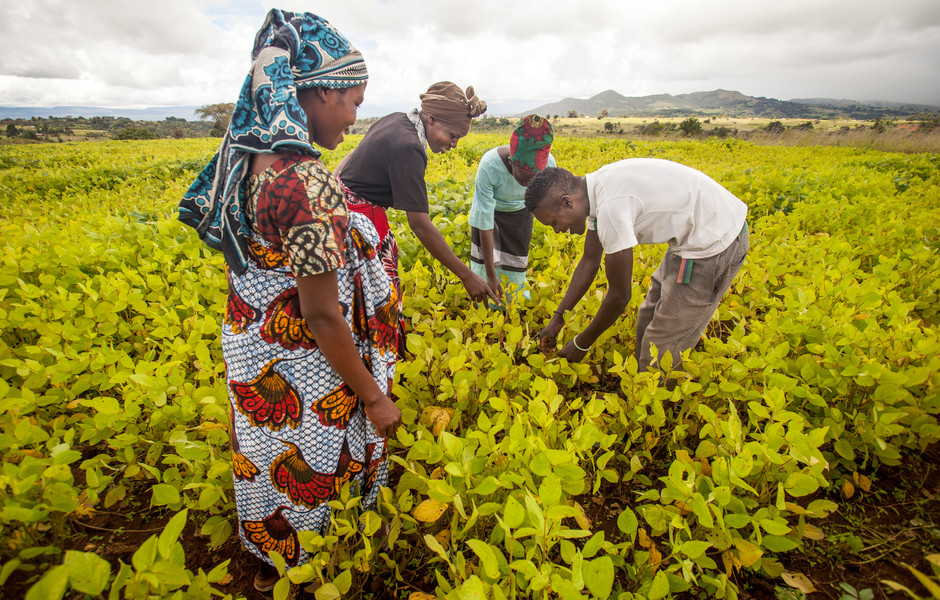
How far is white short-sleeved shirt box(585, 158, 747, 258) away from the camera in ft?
6.05

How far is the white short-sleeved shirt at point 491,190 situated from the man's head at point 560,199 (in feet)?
2.92

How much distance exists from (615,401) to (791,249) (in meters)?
2.71

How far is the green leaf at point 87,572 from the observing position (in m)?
0.75

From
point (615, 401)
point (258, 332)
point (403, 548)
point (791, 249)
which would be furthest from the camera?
point (791, 249)

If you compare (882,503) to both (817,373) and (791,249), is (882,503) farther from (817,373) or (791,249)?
(791,249)

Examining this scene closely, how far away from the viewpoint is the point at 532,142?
8.47 ft

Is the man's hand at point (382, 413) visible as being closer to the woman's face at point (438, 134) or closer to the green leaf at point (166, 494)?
the green leaf at point (166, 494)

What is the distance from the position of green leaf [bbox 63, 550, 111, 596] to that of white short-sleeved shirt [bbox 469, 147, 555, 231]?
8.68 feet

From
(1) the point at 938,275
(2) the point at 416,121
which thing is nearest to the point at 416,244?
(2) the point at 416,121

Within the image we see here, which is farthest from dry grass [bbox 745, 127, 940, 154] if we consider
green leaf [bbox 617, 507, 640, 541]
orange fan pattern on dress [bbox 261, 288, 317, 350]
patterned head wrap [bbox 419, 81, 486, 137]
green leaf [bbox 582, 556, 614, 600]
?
orange fan pattern on dress [bbox 261, 288, 317, 350]

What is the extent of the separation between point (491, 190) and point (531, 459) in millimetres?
2134

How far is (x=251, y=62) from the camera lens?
1145 millimetres

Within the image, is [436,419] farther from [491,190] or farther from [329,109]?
[491,190]

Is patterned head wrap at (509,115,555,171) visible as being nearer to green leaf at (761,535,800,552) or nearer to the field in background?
the field in background
